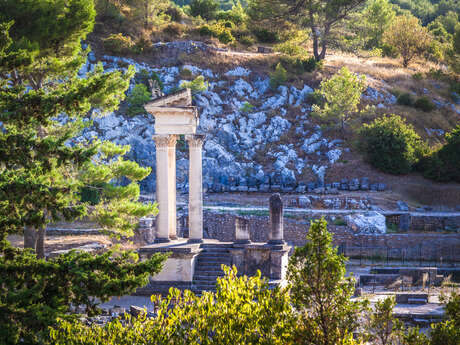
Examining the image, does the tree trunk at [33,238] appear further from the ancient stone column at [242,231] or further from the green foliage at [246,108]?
the green foliage at [246,108]

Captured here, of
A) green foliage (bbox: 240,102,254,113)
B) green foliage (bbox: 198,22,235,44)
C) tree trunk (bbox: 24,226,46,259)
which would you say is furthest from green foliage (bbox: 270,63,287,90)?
tree trunk (bbox: 24,226,46,259)

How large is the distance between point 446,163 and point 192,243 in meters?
26.3

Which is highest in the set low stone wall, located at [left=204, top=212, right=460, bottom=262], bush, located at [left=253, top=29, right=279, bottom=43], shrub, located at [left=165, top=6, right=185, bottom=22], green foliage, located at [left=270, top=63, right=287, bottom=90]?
shrub, located at [left=165, top=6, right=185, bottom=22]

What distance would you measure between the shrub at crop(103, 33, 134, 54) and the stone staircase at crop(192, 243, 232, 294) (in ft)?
101

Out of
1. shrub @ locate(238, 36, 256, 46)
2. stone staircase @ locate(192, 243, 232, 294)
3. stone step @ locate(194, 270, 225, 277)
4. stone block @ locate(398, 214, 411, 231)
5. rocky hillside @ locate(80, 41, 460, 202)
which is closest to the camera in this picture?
stone staircase @ locate(192, 243, 232, 294)

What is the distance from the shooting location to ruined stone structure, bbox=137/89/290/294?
705 inches

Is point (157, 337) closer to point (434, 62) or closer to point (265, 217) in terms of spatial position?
point (265, 217)

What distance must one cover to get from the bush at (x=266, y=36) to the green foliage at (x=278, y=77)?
10.8m

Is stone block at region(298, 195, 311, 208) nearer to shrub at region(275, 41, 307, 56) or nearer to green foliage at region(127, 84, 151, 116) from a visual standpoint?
green foliage at region(127, 84, 151, 116)

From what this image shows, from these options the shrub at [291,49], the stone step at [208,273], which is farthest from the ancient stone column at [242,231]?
the shrub at [291,49]

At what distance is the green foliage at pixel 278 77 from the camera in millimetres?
46656

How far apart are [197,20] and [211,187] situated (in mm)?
24855

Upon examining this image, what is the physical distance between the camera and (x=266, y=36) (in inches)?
2243

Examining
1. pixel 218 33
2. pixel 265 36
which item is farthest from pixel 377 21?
pixel 218 33
